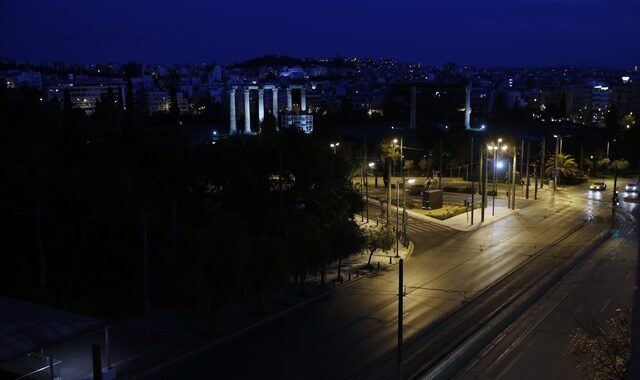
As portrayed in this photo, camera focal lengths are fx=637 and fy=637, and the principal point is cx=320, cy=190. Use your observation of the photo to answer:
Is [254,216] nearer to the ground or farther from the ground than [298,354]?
farther from the ground

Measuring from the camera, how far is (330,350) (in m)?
15.6

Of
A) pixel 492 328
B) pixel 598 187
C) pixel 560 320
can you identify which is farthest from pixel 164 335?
pixel 598 187

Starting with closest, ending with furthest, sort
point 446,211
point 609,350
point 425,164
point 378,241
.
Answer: point 609,350 → point 378,241 → point 446,211 → point 425,164

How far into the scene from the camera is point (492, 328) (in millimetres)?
16766

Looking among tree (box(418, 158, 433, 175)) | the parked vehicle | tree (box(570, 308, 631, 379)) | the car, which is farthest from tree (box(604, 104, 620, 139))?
tree (box(570, 308, 631, 379))

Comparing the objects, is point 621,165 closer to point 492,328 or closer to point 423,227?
point 423,227

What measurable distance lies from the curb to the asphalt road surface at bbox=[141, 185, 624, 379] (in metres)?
0.66

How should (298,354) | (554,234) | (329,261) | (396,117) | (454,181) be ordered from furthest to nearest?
(396,117)
(454,181)
(554,234)
(329,261)
(298,354)

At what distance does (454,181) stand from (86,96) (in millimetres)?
95176

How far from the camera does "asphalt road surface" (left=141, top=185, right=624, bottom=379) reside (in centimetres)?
1454

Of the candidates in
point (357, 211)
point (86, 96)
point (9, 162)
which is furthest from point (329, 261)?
point (86, 96)

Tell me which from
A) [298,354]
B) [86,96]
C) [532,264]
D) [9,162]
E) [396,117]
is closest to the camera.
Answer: [298,354]

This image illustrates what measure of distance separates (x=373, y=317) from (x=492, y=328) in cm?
333

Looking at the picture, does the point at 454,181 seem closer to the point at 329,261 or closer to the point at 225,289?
the point at 329,261
